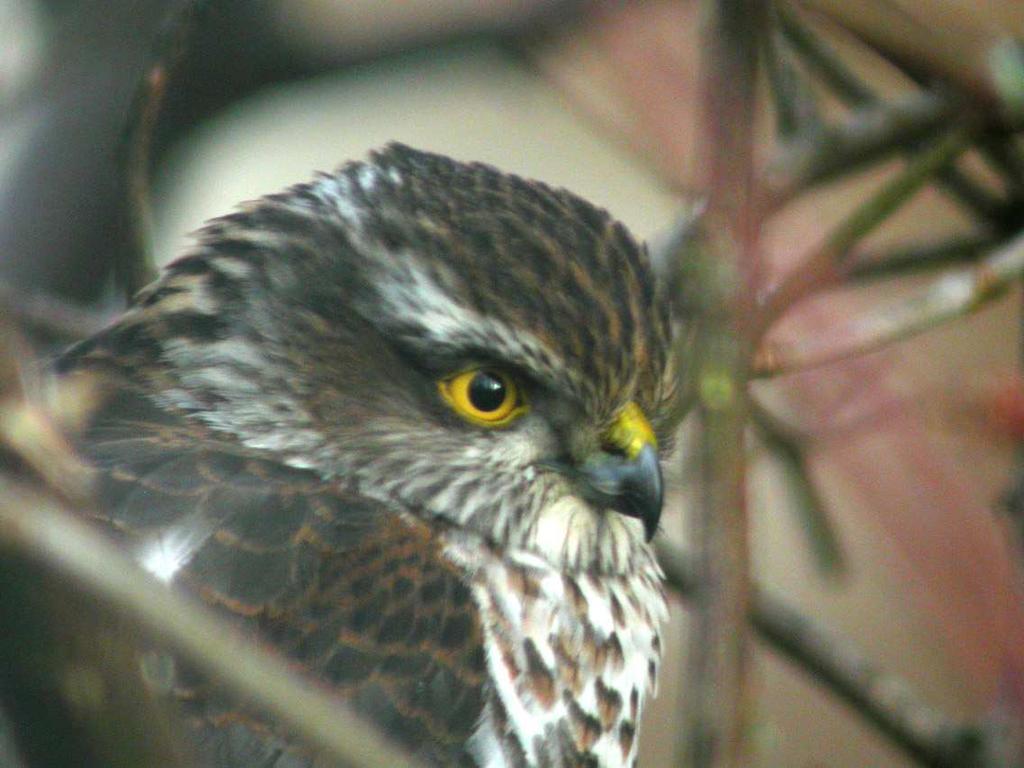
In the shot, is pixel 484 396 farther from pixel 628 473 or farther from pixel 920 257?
pixel 920 257

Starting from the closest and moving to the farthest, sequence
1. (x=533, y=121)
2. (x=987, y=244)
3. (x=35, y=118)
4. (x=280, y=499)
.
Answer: (x=280, y=499), (x=987, y=244), (x=35, y=118), (x=533, y=121)

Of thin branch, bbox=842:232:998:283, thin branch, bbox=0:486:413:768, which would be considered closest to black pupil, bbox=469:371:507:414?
thin branch, bbox=842:232:998:283

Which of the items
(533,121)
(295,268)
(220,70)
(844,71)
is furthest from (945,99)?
(533,121)

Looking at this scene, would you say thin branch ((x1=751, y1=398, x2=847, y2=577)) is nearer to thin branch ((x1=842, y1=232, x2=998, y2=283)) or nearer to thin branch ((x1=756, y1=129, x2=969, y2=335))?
thin branch ((x1=842, y1=232, x2=998, y2=283))

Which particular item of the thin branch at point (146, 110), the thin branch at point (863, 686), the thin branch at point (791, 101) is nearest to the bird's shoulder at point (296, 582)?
the thin branch at point (146, 110)

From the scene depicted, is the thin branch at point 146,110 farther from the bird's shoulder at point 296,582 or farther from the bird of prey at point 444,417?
the bird's shoulder at point 296,582

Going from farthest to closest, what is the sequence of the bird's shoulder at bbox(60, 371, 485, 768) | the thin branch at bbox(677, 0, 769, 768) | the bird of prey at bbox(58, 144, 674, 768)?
the bird of prey at bbox(58, 144, 674, 768)
the bird's shoulder at bbox(60, 371, 485, 768)
the thin branch at bbox(677, 0, 769, 768)

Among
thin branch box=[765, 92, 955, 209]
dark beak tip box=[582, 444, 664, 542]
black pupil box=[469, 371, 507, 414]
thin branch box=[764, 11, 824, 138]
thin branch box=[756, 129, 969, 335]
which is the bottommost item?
dark beak tip box=[582, 444, 664, 542]

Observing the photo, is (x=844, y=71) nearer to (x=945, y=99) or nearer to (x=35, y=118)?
(x=945, y=99)
